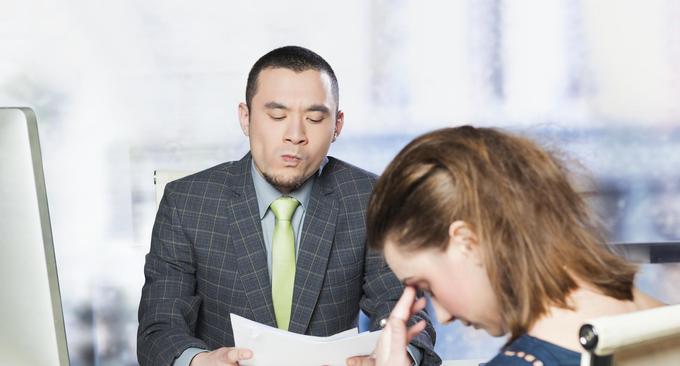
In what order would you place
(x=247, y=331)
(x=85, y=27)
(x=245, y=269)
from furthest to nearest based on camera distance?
(x=85, y=27)
(x=245, y=269)
(x=247, y=331)

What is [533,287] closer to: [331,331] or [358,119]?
[331,331]

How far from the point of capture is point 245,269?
194 centimetres

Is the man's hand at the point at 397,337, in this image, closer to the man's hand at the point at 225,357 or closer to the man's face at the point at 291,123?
the man's hand at the point at 225,357

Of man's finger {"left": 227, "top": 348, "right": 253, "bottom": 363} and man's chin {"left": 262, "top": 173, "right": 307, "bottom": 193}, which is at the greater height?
man's chin {"left": 262, "top": 173, "right": 307, "bottom": 193}

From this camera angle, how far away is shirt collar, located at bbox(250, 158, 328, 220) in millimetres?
2000

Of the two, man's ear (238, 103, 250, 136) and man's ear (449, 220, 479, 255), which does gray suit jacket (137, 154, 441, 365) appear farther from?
man's ear (449, 220, 479, 255)

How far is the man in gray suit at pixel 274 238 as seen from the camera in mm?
1909

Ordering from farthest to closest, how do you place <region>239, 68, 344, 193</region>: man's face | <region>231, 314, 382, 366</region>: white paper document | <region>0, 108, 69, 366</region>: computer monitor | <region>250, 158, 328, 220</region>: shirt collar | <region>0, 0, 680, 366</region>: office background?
<region>0, 0, 680, 366</region>: office background
<region>250, 158, 328, 220</region>: shirt collar
<region>239, 68, 344, 193</region>: man's face
<region>231, 314, 382, 366</region>: white paper document
<region>0, 108, 69, 366</region>: computer monitor


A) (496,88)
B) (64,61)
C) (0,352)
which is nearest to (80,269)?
(64,61)

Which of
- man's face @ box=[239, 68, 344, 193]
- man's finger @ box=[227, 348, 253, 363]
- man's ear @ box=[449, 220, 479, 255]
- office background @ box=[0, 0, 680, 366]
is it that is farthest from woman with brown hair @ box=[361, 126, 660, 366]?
office background @ box=[0, 0, 680, 366]

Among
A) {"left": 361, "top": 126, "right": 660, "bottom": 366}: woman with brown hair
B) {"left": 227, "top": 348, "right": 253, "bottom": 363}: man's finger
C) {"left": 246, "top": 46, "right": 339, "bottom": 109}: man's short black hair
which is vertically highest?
{"left": 246, "top": 46, "right": 339, "bottom": 109}: man's short black hair

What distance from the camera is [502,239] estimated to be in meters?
1.07

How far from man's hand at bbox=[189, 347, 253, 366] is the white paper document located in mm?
17

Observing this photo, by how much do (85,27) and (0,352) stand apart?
262 centimetres
